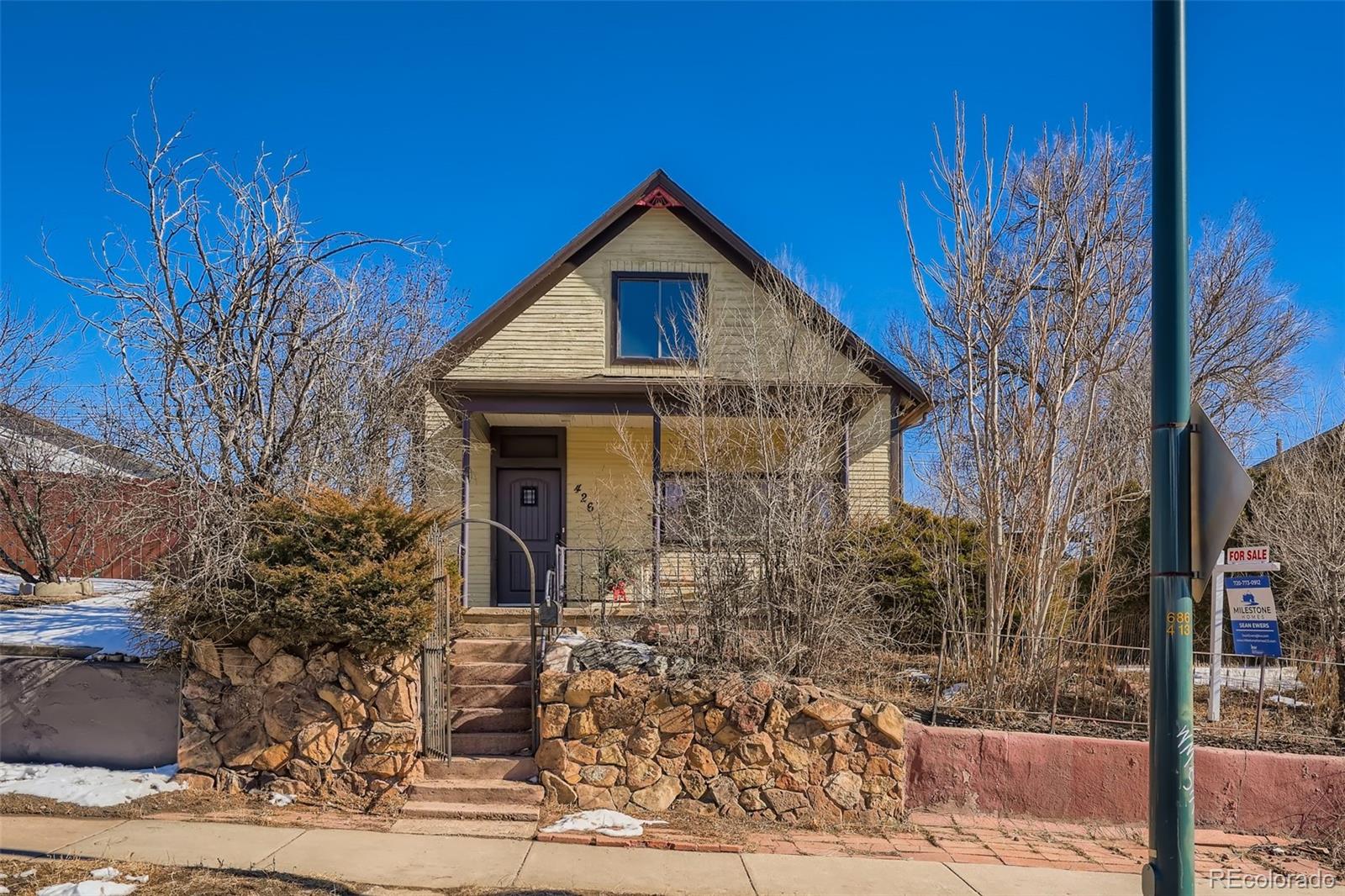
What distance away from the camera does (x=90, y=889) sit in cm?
554

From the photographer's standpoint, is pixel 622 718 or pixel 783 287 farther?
pixel 783 287

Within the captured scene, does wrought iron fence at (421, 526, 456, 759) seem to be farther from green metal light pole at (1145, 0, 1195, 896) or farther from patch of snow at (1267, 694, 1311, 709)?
patch of snow at (1267, 694, 1311, 709)

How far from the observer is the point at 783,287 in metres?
12.7

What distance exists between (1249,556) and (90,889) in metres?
9.15

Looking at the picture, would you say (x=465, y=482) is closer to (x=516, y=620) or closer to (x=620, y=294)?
(x=516, y=620)

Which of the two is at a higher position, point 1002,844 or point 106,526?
point 106,526

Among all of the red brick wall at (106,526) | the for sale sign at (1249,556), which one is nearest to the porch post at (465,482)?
the red brick wall at (106,526)

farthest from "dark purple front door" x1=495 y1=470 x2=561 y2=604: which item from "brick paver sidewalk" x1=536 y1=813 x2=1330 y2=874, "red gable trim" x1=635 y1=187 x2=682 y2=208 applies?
"brick paver sidewalk" x1=536 y1=813 x2=1330 y2=874

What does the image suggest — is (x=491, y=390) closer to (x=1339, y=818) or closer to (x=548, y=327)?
(x=548, y=327)

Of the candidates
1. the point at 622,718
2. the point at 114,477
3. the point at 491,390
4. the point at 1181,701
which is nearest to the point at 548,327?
the point at 491,390

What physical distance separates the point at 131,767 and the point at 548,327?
26.4 ft

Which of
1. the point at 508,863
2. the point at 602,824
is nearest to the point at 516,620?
the point at 602,824

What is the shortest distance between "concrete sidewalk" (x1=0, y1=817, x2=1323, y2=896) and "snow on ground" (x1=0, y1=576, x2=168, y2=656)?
1.72 metres

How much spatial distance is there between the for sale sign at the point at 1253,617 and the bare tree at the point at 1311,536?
1.34 m
